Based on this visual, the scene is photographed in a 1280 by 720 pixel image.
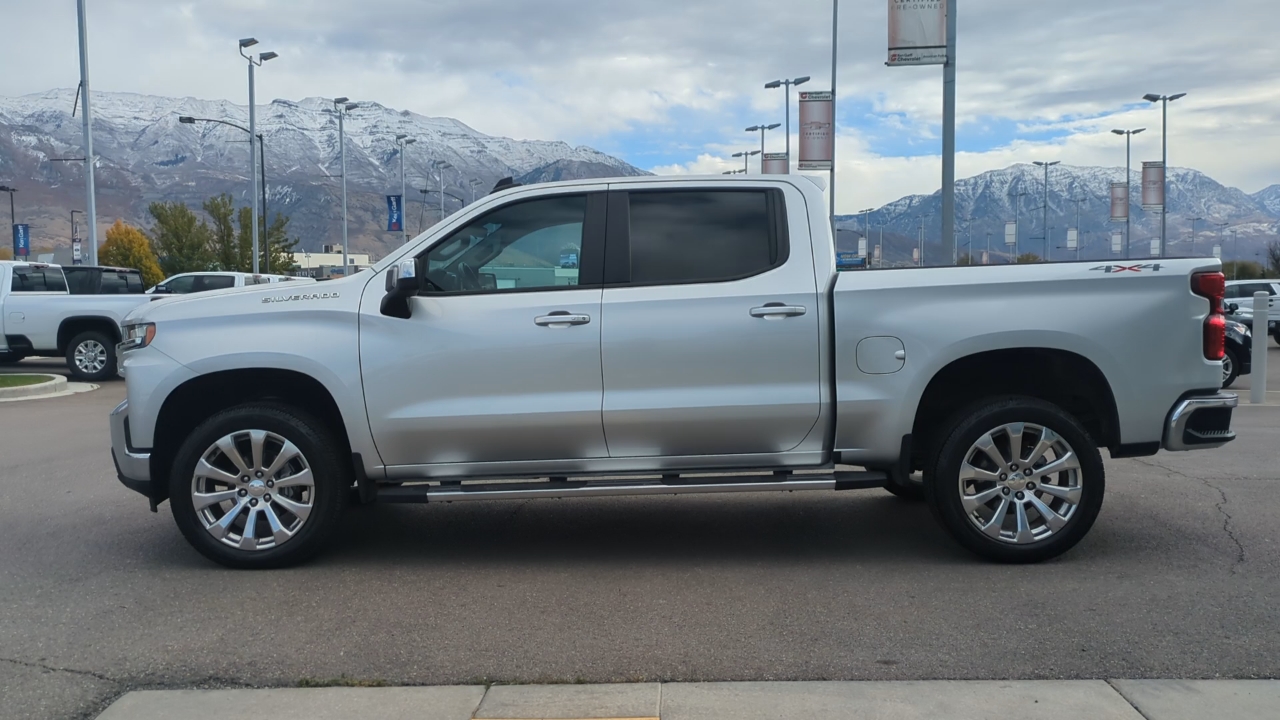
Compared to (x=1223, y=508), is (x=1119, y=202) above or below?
above

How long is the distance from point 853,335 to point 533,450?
1805 millimetres

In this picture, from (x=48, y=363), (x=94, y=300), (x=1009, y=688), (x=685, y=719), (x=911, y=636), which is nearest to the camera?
(x=685, y=719)

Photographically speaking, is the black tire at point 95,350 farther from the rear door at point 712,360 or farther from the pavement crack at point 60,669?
the rear door at point 712,360

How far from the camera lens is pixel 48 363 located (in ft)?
76.0

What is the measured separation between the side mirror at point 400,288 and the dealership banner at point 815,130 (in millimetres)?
23510

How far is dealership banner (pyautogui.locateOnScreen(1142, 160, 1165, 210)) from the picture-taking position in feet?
128

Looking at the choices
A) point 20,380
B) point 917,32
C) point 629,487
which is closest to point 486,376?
point 629,487

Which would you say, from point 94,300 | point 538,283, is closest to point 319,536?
point 538,283

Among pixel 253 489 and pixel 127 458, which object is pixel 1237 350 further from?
pixel 127 458

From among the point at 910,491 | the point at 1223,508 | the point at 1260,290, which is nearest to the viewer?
the point at 1223,508

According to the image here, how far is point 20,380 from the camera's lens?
17.3 meters

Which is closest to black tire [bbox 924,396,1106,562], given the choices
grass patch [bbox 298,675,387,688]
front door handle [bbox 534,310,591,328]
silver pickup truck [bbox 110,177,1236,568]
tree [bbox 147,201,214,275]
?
silver pickup truck [bbox 110,177,1236,568]

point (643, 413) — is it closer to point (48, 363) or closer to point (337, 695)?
point (337, 695)

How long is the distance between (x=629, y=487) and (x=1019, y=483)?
6.79ft
